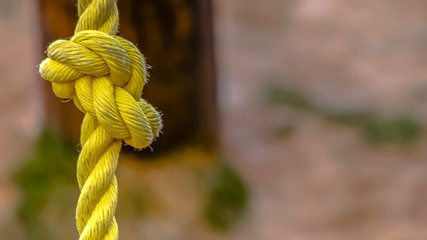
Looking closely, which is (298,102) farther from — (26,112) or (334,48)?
(26,112)

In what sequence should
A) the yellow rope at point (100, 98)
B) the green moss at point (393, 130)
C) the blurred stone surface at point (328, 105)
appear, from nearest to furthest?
the yellow rope at point (100, 98)
the blurred stone surface at point (328, 105)
the green moss at point (393, 130)

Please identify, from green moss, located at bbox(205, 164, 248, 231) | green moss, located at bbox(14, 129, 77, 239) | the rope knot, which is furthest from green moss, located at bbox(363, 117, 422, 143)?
the rope knot

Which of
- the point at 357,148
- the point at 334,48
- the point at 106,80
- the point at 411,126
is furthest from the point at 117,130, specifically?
the point at 334,48

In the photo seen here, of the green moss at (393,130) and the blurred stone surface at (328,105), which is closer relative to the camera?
the blurred stone surface at (328,105)

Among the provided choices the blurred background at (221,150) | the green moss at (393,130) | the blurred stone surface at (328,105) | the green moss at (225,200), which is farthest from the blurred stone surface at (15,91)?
the green moss at (393,130)

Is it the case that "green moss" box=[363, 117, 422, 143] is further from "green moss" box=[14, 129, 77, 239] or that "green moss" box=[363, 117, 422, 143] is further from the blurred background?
"green moss" box=[14, 129, 77, 239]

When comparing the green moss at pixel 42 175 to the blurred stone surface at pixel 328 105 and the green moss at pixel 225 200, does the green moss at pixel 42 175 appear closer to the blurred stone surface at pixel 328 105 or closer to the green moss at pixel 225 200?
the green moss at pixel 225 200
